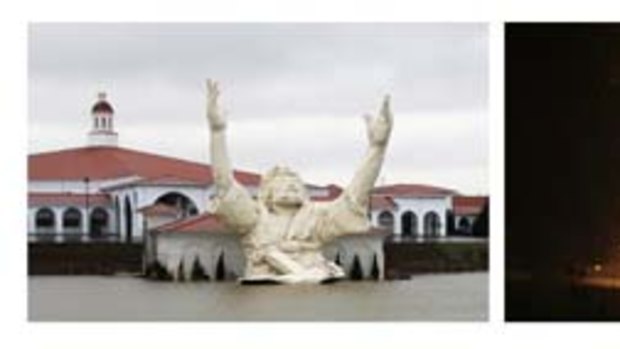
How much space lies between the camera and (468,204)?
192 inches

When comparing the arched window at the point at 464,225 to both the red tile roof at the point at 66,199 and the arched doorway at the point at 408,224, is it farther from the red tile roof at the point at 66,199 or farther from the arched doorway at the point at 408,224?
the red tile roof at the point at 66,199

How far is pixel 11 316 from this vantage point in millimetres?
4777

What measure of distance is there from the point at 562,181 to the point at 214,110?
1303 millimetres

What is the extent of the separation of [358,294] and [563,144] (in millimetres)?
935

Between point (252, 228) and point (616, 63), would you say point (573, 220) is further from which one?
point (252, 228)

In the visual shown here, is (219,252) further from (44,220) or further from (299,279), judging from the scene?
(44,220)

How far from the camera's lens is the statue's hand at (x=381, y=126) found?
16.0 feet

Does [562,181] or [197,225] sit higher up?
[562,181]

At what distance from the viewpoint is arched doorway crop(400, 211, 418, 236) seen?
4977mm

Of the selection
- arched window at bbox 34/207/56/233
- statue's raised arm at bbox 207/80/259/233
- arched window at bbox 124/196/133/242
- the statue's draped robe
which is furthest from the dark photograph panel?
arched window at bbox 34/207/56/233

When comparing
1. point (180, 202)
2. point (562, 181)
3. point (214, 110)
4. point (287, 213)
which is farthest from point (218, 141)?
point (562, 181)

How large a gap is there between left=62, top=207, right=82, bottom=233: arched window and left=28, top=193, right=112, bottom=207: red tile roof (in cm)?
3

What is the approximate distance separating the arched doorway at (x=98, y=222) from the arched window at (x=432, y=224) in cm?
117
